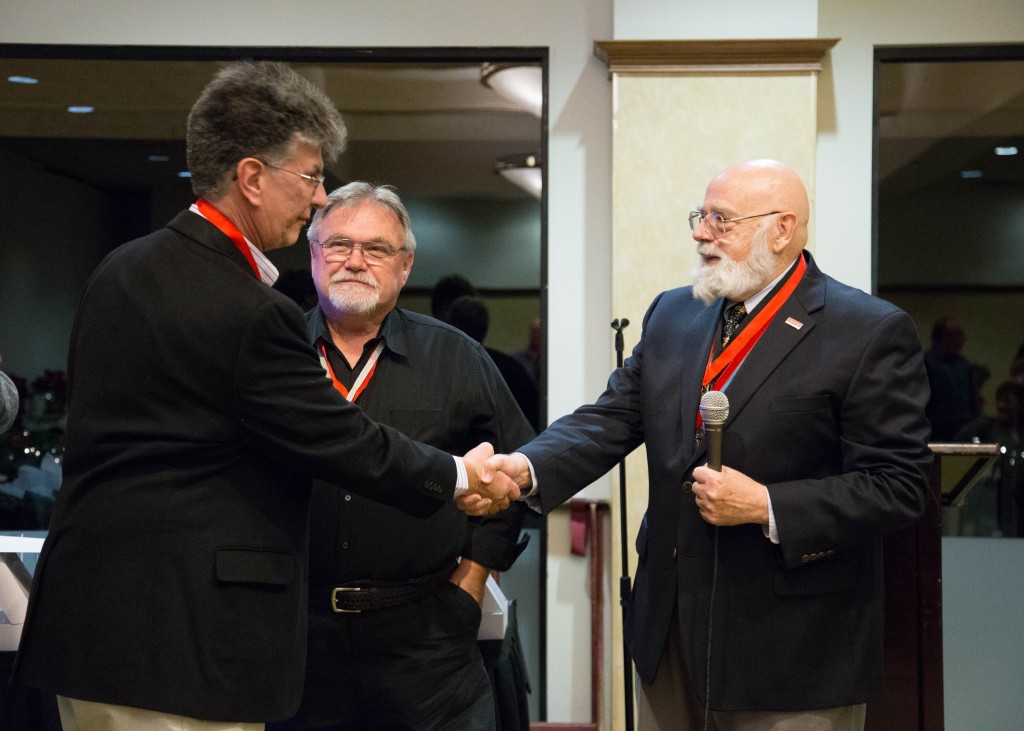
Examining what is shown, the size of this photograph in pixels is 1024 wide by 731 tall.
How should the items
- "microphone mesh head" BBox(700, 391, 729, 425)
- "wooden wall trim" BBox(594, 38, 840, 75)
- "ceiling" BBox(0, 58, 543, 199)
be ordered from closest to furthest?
1. "microphone mesh head" BBox(700, 391, 729, 425)
2. "wooden wall trim" BBox(594, 38, 840, 75)
3. "ceiling" BBox(0, 58, 543, 199)

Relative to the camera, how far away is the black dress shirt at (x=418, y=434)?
2.70 m

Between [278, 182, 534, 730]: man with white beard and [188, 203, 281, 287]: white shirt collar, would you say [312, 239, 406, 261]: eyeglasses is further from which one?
[188, 203, 281, 287]: white shirt collar

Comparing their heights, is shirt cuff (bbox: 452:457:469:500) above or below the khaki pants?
above

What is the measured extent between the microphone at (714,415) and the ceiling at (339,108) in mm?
2601

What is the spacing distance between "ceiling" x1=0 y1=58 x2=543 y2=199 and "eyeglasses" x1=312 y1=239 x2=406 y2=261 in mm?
1933

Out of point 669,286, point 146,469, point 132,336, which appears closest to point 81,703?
point 146,469

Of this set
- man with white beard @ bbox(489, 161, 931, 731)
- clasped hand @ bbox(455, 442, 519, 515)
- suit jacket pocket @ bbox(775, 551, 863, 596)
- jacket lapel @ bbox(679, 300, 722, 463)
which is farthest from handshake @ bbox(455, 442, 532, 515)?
suit jacket pocket @ bbox(775, 551, 863, 596)

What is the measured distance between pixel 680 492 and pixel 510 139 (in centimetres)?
262

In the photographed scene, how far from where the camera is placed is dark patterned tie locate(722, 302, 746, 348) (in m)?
2.65

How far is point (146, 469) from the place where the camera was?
2.00 metres

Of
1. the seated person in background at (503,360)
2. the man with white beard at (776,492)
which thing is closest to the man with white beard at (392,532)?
the man with white beard at (776,492)

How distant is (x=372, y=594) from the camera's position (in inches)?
105

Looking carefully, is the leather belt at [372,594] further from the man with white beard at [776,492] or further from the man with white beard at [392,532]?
the man with white beard at [776,492]

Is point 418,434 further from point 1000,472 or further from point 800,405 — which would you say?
point 1000,472
